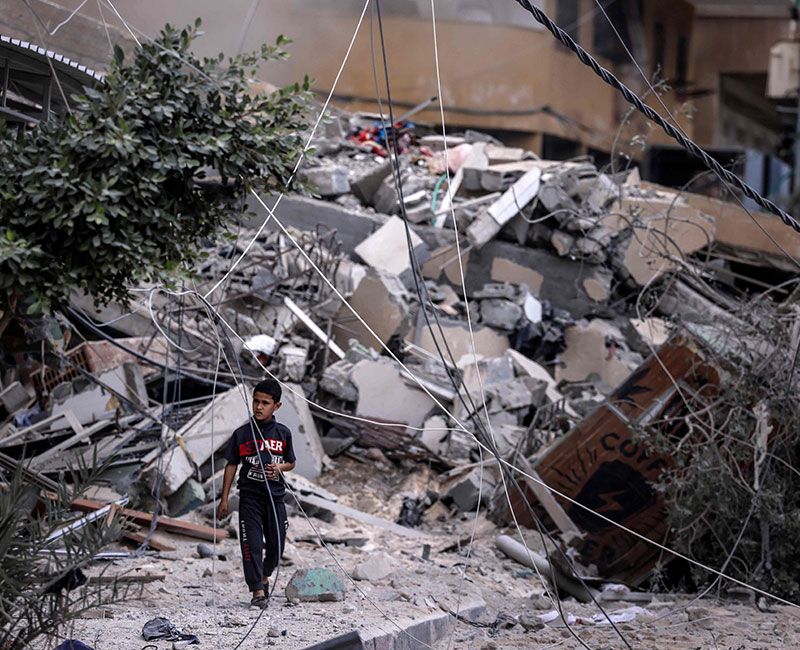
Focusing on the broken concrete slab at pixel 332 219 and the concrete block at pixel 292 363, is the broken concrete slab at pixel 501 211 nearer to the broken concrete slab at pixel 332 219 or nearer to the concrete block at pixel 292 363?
the broken concrete slab at pixel 332 219

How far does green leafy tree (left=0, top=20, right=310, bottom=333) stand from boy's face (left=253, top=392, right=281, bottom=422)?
0.97 m

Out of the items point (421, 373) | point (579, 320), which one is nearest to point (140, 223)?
point (421, 373)

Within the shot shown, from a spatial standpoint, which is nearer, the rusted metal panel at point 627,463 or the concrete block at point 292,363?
the rusted metal panel at point 627,463

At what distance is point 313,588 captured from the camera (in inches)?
211

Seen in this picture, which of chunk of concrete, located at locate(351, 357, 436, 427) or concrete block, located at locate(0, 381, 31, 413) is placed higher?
concrete block, located at locate(0, 381, 31, 413)

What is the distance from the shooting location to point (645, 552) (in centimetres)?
743

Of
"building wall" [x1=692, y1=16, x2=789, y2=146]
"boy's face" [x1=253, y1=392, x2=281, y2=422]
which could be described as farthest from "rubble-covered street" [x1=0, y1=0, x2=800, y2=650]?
"building wall" [x1=692, y1=16, x2=789, y2=146]

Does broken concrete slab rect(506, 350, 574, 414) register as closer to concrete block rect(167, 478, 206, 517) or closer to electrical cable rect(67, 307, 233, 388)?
electrical cable rect(67, 307, 233, 388)

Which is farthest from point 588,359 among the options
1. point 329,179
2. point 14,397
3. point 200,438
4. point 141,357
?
point 14,397

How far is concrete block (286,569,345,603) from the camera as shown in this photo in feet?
17.5

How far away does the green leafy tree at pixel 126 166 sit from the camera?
4.04 metres

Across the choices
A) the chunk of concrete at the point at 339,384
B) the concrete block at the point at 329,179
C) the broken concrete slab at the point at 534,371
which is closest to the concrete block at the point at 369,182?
the concrete block at the point at 329,179

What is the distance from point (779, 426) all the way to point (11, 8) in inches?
301

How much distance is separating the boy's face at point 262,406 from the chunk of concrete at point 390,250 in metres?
6.73
